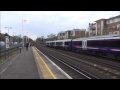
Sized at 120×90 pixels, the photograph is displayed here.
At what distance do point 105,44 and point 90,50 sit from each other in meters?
7.63

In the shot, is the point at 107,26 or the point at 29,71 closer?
the point at 29,71

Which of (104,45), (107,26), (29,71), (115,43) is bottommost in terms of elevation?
(29,71)

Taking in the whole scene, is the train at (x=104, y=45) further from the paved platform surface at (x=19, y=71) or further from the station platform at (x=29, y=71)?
the paved platform surface at (x=19, y=71)

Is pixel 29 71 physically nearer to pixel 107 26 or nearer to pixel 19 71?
pixel 19 71

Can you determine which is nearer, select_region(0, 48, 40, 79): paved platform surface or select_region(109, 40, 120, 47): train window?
select_region(0, 48, 40, 79): paved platform surface

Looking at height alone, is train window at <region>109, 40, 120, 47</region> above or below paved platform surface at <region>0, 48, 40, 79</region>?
above

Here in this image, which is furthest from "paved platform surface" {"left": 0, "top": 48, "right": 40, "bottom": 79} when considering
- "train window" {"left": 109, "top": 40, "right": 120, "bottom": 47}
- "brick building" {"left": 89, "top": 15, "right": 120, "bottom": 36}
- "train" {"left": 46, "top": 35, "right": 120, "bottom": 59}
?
"brick building" {"left": 89, "top": 15, "right": 120, "bottom": 36}

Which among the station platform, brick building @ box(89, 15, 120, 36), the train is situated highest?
brick building @ box(89, 15, 120, 36)

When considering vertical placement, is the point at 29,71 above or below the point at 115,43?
below

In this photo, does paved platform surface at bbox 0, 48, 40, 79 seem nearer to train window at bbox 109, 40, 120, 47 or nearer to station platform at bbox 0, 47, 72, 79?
station platform at bbox 0, 47, 72, 79

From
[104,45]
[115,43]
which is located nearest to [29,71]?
[115,43]
